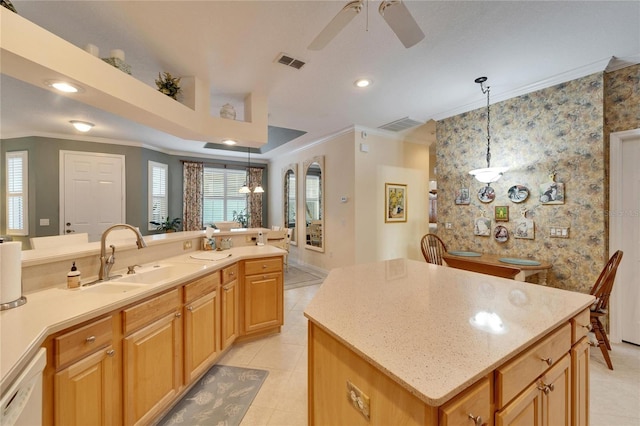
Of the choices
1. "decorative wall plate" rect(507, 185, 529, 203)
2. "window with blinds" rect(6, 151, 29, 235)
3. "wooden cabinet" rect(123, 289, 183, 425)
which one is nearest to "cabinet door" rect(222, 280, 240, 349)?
"wooden cabinet" rect(123, 289, 183, 425)

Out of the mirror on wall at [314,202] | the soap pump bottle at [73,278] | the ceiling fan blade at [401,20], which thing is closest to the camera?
the ceiling fan blade at [401,20]

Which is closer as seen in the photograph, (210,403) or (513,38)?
(210,403)

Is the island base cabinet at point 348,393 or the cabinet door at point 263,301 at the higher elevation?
the island base cabinet at point 348,393

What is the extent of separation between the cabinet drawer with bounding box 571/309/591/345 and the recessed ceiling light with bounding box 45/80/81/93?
331 cm

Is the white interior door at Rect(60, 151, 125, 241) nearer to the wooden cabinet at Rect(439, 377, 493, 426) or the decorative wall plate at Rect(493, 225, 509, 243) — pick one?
the wooden cabinet at Rect(439, 377, 493, 426)

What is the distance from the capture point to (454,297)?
142cm

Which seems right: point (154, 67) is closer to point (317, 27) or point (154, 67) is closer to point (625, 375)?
point (317, 27)

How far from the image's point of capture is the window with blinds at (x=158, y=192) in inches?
241

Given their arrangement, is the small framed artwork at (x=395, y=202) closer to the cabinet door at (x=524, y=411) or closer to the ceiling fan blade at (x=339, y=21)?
the ceiling fan blade at (x=339, y=21)

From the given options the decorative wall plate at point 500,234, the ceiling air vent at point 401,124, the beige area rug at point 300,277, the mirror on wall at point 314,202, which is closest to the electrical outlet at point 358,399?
the decorative wall plate at point 500,234

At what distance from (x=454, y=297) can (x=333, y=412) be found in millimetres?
823

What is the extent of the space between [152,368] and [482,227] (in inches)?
154

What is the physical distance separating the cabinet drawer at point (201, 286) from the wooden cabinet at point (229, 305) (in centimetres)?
13

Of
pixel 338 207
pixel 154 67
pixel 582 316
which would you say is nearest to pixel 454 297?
pixel 582 316
